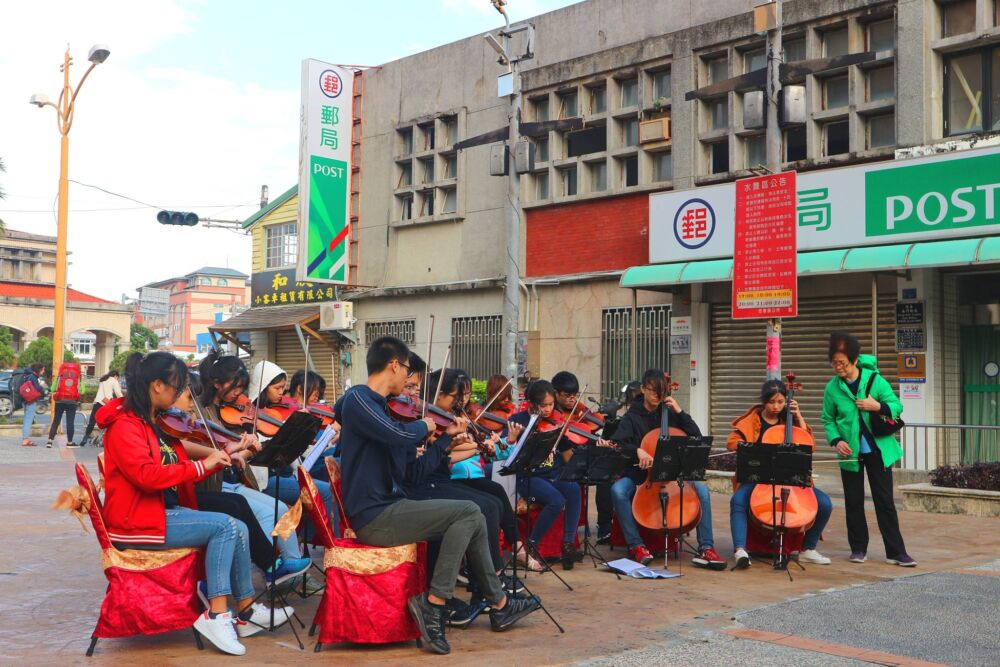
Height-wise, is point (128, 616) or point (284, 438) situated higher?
point (284, 438)

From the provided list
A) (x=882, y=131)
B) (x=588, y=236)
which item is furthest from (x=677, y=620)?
(x=588, y=236)

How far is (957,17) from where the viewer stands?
14.0 m

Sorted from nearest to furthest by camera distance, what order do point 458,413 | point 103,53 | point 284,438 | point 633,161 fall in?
point 284,438 < point 458,413 < point 633,161 < point 103,53

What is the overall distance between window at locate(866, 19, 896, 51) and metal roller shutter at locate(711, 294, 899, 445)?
3.54 metres

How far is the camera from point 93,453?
64.0ft

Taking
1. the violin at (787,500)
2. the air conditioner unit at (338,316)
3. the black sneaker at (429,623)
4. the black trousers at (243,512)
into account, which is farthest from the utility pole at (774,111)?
the air conditioner unit at (338,316)

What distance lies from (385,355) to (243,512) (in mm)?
1511

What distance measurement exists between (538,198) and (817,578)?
1206 centimetres

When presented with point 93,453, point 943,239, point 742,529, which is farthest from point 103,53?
point 742,529

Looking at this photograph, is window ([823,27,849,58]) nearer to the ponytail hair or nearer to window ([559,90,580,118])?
window ([559,90,580,118])

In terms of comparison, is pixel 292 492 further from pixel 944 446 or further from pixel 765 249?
pixel 944 446

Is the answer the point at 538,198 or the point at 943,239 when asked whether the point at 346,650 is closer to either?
the point at 943,239

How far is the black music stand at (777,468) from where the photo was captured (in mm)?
8094

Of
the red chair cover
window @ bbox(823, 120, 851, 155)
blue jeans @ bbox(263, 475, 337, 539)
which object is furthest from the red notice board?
the red chair cover
